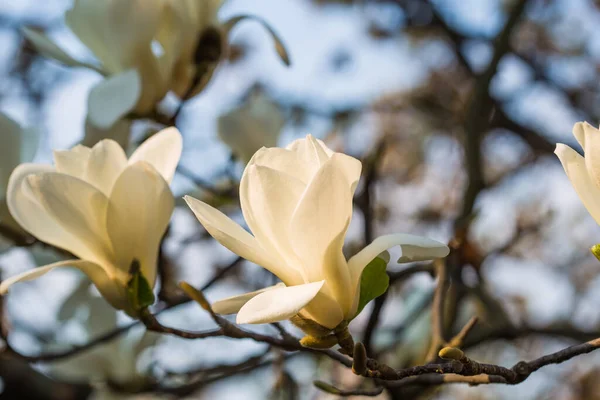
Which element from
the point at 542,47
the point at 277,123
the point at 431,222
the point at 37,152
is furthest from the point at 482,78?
the point at 542,47

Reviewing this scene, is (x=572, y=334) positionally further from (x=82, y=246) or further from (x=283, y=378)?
(x=82, y=246)

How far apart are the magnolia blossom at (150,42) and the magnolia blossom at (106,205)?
10.3 inches

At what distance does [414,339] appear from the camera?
138 cm

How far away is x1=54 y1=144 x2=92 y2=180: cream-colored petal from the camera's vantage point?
59cm

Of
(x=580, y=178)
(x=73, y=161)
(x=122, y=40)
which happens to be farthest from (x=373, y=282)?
(x=122, y=40)

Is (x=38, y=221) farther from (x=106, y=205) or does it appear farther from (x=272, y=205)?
(x=272, y=205)

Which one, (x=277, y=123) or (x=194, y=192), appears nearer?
(x=194, y=192)

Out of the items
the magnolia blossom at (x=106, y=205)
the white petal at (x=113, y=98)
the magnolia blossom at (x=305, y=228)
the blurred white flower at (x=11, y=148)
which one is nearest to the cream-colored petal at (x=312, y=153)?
the magnolia blossom at (x=305, y=228)

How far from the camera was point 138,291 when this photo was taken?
590 mm

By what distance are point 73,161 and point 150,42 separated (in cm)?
34

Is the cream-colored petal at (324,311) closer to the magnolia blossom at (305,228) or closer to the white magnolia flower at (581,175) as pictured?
the magnolia blossom at (305,228)

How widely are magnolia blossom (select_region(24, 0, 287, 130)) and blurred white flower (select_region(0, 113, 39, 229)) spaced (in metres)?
0.13

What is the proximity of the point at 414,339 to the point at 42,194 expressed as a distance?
0.99 m

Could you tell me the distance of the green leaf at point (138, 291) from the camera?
590mm
